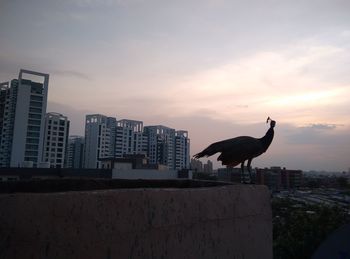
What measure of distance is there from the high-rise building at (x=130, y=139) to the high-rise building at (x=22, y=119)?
1823 cm

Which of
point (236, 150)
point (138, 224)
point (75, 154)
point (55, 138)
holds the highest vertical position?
point (55, 138)

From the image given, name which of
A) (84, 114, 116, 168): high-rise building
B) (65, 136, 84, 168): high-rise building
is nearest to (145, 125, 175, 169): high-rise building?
(84, 114, 116, 168): high-rise building

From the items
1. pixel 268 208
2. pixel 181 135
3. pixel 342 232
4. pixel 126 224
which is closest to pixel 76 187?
pixel 126 224

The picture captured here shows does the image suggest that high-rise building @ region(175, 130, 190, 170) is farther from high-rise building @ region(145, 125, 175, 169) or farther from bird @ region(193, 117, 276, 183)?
bird @ region(193, 117, 276, 183)

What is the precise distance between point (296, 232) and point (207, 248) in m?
9.49

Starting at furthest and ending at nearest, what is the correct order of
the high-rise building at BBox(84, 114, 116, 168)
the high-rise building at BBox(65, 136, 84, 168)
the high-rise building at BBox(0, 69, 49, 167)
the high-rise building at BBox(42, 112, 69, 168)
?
the high-rise building at BBox(65, 136, 84, 168) → the high-rise building at BBox(84, 114, 116, 168) → the high-rise building at BBox(42, 112, 69, 168) → the high-rise building at BBox(0, 69, 49, 167)

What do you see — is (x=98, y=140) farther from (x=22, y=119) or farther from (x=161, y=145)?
(x=22, y=119)

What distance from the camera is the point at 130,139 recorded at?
6600 centimetres

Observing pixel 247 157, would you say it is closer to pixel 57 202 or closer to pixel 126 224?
pixel 126 224

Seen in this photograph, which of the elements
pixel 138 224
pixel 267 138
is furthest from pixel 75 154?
pixel 138 224

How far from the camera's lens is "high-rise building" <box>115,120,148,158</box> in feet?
211

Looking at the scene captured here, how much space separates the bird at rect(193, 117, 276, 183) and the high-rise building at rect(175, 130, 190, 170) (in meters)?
63.0

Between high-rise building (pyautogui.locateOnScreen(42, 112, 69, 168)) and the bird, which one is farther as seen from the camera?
high-rise building (pyautogui.locateOnScreen(42, 112, 69, 168))

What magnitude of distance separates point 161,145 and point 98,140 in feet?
38.2
